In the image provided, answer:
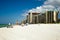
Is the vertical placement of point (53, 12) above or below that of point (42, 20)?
above

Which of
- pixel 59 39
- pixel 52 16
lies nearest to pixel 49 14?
pixel 52 16

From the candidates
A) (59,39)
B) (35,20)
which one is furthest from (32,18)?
(59,39)

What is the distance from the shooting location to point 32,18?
74.6m

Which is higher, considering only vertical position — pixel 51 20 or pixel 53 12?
pixel 53 12

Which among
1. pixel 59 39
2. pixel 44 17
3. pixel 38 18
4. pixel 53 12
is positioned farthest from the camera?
pixel 38 18

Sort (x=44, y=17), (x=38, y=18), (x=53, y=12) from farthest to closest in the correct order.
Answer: (x=38, y=18), (x=44, y=17), (x=53, y=12)

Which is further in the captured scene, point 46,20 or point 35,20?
point 35,20

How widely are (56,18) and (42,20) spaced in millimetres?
8199

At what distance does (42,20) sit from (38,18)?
4478 millimetres

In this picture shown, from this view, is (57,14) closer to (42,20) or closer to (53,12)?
(53,12)

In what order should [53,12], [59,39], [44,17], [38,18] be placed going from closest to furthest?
[59,39]
[53,12]
[44,17]
[38,18]

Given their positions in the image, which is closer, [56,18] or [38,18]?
[56,18]

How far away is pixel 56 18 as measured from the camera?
6181cm

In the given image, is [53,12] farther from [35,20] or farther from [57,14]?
[35,20]
